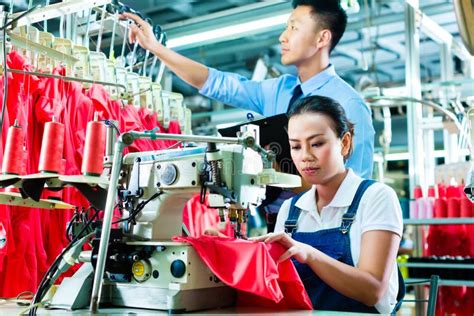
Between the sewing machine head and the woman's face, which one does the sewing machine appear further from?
the woman's face

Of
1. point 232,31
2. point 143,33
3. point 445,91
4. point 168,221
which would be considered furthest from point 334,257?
point 445,91

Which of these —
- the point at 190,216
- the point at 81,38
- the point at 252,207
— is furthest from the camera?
the point at 190,216

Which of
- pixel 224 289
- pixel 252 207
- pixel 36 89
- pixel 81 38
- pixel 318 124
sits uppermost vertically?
pixel 81 38

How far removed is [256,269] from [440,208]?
3.15m

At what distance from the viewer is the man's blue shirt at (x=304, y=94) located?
2668 mm

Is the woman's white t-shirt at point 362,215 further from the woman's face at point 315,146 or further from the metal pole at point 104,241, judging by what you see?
the metal pole at point 104,241

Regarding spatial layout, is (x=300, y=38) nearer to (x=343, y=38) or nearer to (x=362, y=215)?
(x=362, y=215)

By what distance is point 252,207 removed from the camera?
6.26 feet

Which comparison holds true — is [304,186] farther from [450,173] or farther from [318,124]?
[450,173]

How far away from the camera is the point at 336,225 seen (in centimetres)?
203

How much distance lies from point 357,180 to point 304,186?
473 mm

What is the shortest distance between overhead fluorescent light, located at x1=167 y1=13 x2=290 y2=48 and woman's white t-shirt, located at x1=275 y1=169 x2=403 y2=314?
2.01 m

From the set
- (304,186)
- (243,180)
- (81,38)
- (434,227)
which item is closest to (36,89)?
(81,38)

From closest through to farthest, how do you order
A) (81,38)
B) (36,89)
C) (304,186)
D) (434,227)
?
(304,186) < (36,89) < (81,38) < (434,227)
